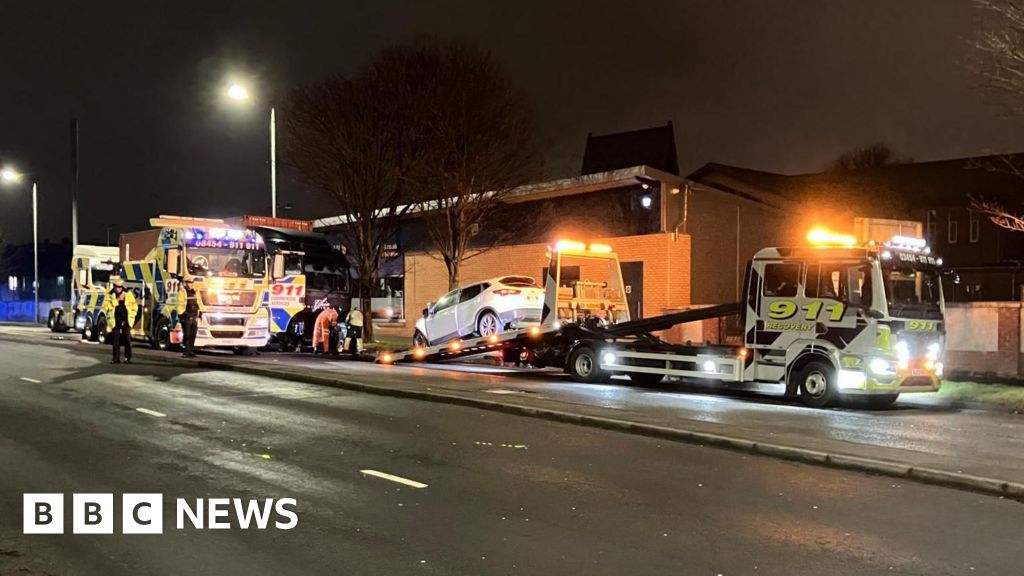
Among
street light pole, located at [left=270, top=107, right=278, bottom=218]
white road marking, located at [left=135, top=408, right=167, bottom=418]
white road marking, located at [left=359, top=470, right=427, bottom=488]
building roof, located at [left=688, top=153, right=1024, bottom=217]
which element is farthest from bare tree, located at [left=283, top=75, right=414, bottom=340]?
building roof, located at [left=688, top=153, right=1024, bottom=217]

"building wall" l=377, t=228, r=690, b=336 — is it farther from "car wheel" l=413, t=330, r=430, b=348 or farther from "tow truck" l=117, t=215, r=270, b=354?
"tow truck" l=117, t=215, r=270, b=354

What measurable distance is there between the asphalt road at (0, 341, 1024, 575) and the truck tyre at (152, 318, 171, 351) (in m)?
10.9

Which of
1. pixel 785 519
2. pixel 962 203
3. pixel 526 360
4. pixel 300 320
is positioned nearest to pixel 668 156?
pixel 962 203

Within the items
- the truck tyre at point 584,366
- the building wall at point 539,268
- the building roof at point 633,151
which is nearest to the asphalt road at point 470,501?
the truck tyre at point 584,366

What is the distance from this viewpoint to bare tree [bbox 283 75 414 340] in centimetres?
2283

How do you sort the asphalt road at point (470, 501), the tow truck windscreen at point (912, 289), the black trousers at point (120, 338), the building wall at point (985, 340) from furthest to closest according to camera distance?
the black trousers at point (120, 338) → the building wall at point (985, 340) → the tow truck windscreen at point (912, 289) → the asphalt road at point (470, 501)

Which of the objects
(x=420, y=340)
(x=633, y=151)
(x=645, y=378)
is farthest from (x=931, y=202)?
(x=645, y=378)

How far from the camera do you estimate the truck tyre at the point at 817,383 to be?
1259 cm

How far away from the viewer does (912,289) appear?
12.6 meters

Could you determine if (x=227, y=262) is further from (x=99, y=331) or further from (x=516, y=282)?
(x=99, y=331)

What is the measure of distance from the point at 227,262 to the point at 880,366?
640 inches

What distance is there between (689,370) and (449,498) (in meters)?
8.53

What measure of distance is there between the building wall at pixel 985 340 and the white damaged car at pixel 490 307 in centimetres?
898

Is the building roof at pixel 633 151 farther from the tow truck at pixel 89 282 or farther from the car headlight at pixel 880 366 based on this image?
the car headlight at pixel 880 366
